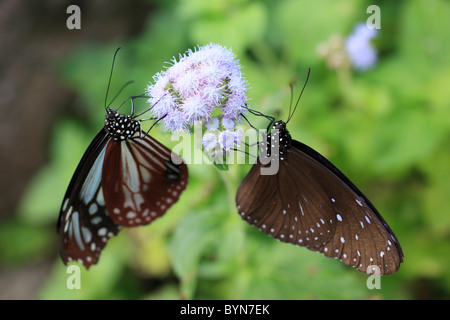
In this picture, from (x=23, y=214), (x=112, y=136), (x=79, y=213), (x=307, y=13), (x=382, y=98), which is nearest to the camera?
(x=112, y=136)

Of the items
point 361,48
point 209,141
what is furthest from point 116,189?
point 361,48

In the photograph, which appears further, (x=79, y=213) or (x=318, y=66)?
(x=318, y=66)

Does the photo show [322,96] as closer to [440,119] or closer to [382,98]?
[382,98]

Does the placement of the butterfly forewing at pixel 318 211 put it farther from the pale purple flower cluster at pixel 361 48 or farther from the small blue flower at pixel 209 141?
the pale purple flower cluster at pixel 361 48

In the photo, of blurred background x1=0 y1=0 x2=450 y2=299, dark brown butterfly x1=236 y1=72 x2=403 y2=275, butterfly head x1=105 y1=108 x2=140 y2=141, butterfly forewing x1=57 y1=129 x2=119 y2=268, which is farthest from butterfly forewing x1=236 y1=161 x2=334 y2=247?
butterfly forewing x1=57 y1=129 x2=119 y2=268

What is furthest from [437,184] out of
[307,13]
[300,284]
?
[307,13]

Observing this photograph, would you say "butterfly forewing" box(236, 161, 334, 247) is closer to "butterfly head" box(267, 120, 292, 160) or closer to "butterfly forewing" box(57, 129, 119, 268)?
"butterfly head" box(267, 120, 292, 160)
